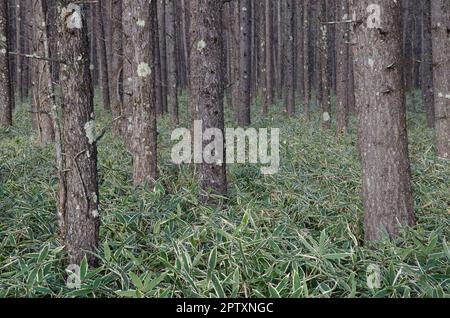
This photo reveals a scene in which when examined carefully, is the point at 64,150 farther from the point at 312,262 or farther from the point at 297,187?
the point at 297,187

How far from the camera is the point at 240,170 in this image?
7289 mm

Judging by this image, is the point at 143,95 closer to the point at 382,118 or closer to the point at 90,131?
the point at 90,131

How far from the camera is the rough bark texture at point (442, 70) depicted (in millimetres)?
8312

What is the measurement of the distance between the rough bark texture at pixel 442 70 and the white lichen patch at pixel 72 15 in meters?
6.55

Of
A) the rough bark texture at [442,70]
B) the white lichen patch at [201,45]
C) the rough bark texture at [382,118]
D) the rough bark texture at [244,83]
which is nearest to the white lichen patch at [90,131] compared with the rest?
the white lichen patch at [201,45]

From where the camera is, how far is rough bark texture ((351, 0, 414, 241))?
179 inches

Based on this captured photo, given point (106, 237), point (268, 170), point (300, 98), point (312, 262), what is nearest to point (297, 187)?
point (268, 170)

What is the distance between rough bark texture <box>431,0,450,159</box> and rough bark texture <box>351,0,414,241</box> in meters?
4.11

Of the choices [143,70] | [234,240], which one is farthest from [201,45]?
[234,240]

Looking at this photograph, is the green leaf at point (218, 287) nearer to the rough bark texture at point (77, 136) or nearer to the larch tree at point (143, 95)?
the rough bark texture at point (77, 136)

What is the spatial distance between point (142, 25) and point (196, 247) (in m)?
3.57

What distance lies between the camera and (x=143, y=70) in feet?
22.0

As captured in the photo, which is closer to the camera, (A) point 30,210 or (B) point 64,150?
(B) point 64,150
